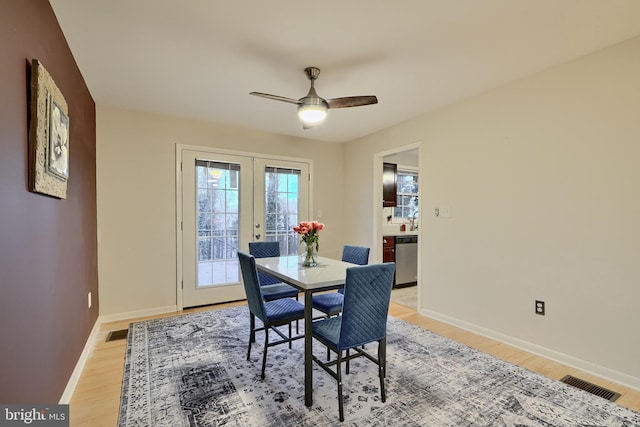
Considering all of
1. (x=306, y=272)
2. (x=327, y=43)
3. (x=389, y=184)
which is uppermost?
(x=327, y=43)

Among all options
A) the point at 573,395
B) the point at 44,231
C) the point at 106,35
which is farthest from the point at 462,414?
the point at 106,35

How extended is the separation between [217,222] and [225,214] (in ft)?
0.49

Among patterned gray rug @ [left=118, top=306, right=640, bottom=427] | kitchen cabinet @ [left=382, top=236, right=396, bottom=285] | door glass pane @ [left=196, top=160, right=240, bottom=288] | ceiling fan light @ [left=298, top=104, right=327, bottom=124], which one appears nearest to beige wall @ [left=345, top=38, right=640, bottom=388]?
patterned gray rug @ [left=118, top=306, right=640, bottom=427]

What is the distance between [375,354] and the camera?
257 cm

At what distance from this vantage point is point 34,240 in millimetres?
1471

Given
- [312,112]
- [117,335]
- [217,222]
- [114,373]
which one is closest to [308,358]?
[114,373]

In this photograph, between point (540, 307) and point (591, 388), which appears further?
point (540, 307)

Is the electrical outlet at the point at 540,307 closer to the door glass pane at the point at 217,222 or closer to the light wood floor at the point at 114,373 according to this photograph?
the light wood floor at the point at 114,373

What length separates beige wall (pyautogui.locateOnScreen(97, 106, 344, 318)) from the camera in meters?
3.36

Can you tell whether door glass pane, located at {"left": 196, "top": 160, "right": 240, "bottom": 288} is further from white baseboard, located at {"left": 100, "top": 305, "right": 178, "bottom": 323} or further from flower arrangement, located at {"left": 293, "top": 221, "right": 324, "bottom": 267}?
flower arrangement, located at {"left": 293, "top": 221, "right": 324, "bottom": 267}

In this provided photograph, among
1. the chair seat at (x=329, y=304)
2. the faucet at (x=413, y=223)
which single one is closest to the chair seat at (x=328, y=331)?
the chair seat at (x=329, y=304)

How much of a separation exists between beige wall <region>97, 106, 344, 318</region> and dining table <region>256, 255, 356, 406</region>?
5.46 ft

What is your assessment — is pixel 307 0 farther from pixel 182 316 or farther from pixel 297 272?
pixel 182 316

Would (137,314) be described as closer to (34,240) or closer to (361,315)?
(34,240)
